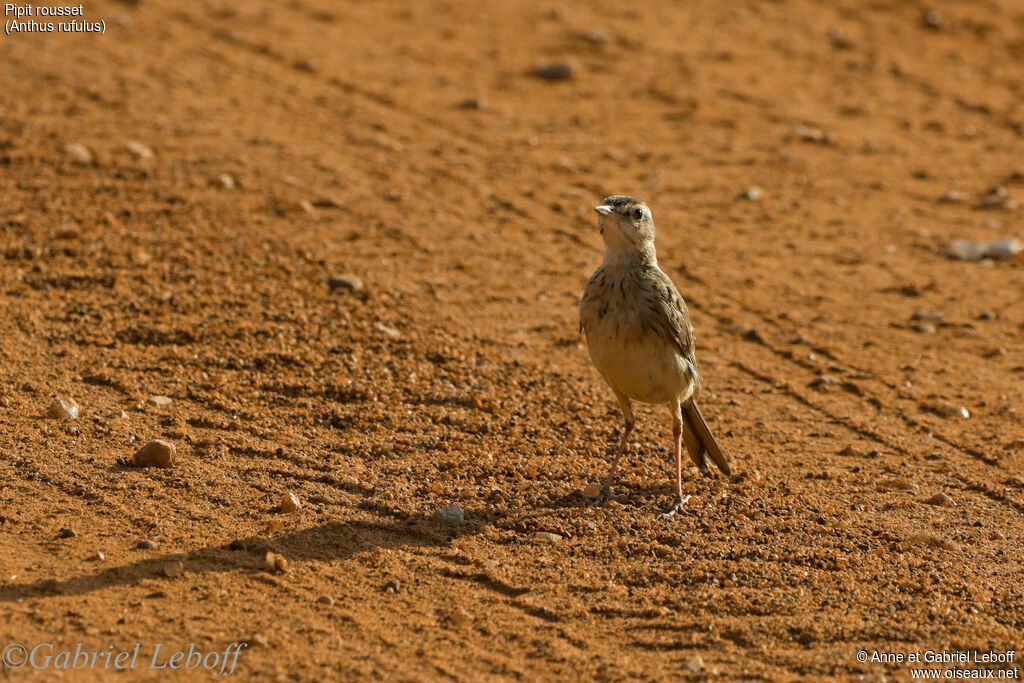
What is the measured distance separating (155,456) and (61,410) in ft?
2.89

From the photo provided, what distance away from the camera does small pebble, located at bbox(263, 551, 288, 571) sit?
18.4 feet

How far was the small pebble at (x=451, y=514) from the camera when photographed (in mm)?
6309

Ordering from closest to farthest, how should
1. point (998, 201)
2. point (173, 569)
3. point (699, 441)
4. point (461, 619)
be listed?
1. point (461, 619)
2. point (173, 569)
3. point (699, 441)
4. point (998, 201)

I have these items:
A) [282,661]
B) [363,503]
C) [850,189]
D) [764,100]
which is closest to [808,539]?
[363,503]

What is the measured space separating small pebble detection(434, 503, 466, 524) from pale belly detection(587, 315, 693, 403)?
1.21m

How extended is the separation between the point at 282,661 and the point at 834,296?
6453 mm

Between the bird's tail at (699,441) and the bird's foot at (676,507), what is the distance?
41cm

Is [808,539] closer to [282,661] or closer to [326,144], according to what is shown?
[282,661]

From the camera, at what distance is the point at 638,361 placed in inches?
257

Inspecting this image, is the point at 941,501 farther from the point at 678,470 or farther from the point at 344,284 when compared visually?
the point at 344,284

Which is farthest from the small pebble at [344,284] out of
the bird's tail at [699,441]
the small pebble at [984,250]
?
the small pebble at [984,250]

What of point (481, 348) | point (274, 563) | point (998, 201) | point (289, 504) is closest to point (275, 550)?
point (274, 563)

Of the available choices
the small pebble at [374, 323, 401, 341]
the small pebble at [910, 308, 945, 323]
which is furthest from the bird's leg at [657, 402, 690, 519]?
the small pebble at [910, 308, 945, 323]

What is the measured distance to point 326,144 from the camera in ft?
38.2
